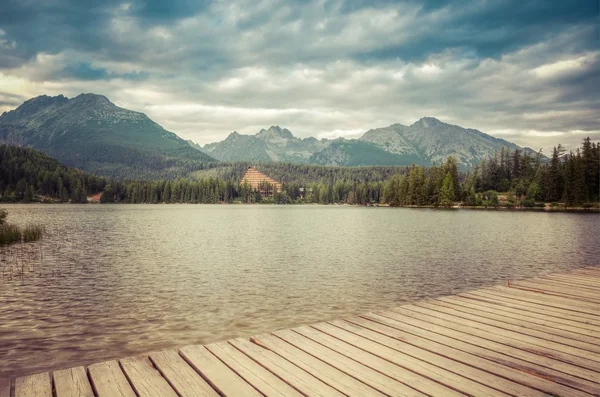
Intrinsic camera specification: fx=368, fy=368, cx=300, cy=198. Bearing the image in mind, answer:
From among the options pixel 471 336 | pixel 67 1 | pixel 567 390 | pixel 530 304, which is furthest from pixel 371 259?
pixel 67 1

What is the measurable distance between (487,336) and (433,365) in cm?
241

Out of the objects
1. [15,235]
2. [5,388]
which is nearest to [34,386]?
[5,388]

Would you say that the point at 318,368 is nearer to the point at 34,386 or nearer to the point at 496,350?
the point at 496,350

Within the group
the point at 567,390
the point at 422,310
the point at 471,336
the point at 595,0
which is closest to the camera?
the point at 567,390

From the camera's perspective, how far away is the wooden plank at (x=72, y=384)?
5359 mm

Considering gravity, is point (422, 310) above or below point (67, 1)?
below

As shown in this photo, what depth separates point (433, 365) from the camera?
20.7 ft

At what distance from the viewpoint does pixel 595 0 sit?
1606cm

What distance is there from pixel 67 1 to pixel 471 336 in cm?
6575

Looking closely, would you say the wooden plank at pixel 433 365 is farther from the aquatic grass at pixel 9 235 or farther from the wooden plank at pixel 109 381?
the aquatic grass at pixel 9 235

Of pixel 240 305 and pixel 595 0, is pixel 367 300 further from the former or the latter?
pixel 595 0

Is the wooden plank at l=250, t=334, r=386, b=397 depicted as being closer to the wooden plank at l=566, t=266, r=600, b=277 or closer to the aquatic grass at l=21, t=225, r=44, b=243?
the wooden plank at l=566, t=266, r=600, b=277

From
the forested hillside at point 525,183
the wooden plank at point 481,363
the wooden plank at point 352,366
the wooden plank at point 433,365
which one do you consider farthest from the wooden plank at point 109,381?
the forested hillside at point 525,183

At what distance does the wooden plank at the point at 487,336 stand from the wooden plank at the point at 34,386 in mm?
7772
